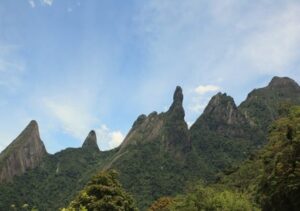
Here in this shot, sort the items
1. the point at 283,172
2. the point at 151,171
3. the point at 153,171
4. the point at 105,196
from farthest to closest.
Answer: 1. the point at 153,171
2. the point at 151,171
3. the point at 105,196
4. the point at 283,172

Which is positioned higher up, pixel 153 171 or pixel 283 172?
pixel 153 171

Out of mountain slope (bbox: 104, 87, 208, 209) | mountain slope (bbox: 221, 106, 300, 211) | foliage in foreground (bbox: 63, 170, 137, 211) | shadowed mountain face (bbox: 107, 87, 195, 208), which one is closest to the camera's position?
mountain slope (bbox: 221, 106, 300, 211)

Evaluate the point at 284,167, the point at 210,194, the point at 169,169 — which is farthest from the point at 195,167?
the point at 284,167

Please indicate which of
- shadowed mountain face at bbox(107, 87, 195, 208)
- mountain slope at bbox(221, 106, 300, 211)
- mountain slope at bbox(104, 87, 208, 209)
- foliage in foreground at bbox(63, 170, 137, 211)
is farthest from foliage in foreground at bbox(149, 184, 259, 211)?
mountain slope at bbox(104, 87, 208, 209)

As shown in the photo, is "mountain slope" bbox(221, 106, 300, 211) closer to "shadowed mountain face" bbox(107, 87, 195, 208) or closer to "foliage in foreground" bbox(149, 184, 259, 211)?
"foliage in foreground" bbox(149, 184, 259, 211)

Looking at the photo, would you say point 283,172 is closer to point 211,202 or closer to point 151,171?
point 211,202

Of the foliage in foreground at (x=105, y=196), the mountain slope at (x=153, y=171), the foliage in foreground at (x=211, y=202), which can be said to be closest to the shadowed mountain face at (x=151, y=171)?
the mountain slope at (x=153, y=171)

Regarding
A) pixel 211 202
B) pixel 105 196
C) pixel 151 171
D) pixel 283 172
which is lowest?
pixel 283 172

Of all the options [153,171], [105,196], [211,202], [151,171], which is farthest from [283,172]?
[153,171]

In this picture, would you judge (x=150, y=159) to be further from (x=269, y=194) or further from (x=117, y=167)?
(x=269, y=194)

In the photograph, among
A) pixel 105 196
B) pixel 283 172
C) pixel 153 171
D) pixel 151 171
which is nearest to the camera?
pixel 283 172

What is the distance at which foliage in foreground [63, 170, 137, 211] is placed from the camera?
45.8m

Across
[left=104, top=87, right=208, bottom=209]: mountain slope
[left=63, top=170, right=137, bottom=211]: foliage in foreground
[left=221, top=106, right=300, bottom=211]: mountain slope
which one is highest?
[left=104, top=87, right=208, bottom=209]: mountain slope

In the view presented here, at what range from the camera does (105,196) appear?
154 feet
